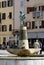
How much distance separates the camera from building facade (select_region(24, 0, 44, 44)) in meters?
52.9

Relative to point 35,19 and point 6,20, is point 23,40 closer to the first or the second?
point 35,19

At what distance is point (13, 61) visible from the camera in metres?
15.4

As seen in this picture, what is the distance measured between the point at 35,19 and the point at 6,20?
763 centimetres

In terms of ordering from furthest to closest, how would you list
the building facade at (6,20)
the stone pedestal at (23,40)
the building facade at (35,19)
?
the building facade at (6,20) → the building facade at (35,19) → the stone pedestal at (23,40)

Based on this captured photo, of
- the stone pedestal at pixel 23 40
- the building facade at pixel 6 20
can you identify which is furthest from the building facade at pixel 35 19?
the stone pedestal at pixel 23 40

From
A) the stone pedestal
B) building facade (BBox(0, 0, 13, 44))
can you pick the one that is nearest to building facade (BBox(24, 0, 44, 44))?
building facade (BBox(0, 0, 13, 44))

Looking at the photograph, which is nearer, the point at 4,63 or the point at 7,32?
the point at 4,63

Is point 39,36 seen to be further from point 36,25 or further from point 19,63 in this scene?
point 19,63

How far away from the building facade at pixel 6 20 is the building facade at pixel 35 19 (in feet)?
16.5

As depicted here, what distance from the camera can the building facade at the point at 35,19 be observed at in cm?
5291

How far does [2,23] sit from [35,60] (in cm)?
4487

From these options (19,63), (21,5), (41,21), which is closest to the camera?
(19,63)

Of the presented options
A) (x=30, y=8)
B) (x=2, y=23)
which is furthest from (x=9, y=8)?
(x=30, y=8)

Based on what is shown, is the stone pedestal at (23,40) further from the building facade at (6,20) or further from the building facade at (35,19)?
the building facade at (6,20)
